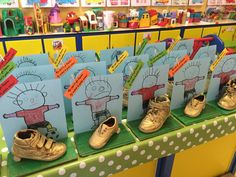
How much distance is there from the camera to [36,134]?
0.76m

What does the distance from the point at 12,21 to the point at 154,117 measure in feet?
7.85

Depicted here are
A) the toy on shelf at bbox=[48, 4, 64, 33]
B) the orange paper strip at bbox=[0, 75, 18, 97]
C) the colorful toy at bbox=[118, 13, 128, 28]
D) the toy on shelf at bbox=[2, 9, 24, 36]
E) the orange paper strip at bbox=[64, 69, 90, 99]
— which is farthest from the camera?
the colorful toy at bbox=[118, 13, 128, 28]

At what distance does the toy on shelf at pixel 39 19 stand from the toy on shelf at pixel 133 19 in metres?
1.25

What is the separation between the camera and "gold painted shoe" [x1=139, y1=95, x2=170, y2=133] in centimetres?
96

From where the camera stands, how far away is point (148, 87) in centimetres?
97

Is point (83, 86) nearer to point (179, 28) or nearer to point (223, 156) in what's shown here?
point (223, 156)

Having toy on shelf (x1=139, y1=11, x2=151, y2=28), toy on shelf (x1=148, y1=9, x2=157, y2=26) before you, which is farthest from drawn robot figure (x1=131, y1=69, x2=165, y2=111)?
toy on shelf (x1=148, y1=9, x2=157, y2=26)

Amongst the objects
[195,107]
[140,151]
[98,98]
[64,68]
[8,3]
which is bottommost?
[140,151]

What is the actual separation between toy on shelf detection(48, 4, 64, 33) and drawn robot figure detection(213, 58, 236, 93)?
2299 mm

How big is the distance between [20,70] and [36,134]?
0.92ft

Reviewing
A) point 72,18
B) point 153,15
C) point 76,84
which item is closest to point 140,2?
point 153,15

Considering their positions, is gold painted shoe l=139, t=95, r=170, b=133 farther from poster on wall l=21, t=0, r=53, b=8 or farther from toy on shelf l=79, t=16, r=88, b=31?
poster on wall l=21, t=0, r=53, b=8

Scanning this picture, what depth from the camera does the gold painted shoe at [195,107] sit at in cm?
107

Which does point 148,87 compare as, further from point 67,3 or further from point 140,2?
point 140,2
